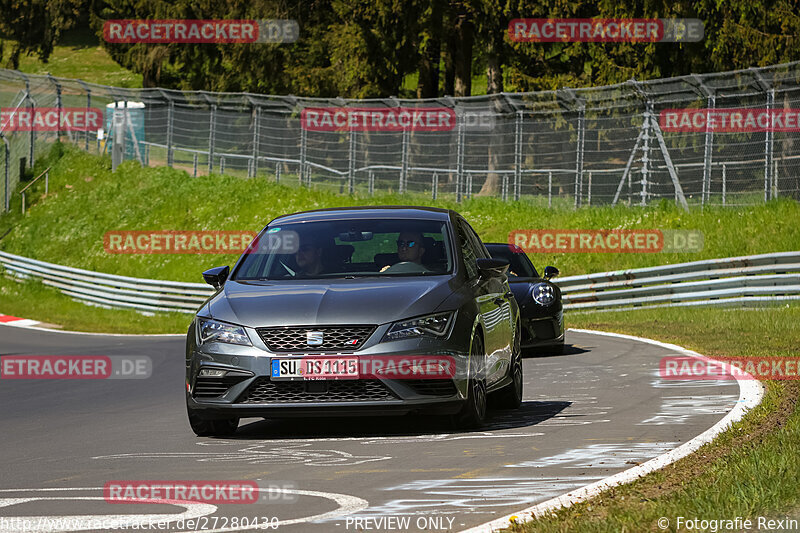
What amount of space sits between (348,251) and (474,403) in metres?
1.60

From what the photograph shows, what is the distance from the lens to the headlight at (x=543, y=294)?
16578 millimetres

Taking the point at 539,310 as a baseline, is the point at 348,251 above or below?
above

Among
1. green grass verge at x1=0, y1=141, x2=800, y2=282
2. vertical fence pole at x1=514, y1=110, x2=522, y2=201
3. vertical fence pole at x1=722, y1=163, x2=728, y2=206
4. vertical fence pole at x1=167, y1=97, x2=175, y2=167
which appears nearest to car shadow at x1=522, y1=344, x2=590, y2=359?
green grass verge at x1=0, y1=141, x2=800, y2=282

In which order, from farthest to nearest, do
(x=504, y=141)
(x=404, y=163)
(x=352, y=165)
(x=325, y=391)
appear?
(x=352, y=165), (x=404, y=163), (x=504, y=141), (x=325, y=391)

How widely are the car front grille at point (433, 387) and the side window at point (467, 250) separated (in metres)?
1.25

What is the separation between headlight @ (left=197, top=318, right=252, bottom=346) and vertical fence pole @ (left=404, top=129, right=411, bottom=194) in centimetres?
2641

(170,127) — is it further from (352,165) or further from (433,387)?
(433,387)

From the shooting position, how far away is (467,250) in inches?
407

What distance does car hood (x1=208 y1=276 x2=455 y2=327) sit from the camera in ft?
28.3

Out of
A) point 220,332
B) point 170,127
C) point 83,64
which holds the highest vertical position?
point 83,64

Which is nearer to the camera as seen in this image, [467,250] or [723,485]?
[723,485]

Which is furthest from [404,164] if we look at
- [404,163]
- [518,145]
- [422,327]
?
[422,327]

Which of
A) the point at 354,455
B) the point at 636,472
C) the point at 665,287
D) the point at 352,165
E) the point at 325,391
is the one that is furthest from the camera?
the point at 352,165

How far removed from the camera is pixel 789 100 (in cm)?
2541
